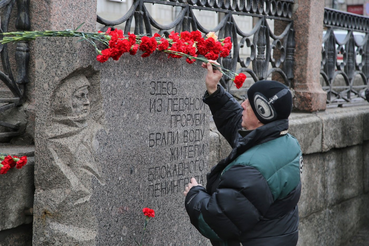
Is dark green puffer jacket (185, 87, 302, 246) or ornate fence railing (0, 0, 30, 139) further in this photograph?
ornate fence railing (0, 0, 30, 139)

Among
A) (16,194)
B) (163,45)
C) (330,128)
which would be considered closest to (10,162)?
(16,194)

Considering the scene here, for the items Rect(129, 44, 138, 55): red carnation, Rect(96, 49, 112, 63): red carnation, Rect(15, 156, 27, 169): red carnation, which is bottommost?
Rect(15, 156, 27, 169): red carnation

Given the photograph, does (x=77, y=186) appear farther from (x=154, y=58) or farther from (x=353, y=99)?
(x=353, y=99)

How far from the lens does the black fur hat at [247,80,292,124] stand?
110 inches

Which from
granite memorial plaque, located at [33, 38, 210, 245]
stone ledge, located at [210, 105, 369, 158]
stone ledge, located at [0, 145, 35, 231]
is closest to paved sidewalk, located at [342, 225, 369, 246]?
stone ledge, located at [210, 105, 369, 158]

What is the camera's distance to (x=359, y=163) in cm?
741

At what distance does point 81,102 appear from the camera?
3.14 metres

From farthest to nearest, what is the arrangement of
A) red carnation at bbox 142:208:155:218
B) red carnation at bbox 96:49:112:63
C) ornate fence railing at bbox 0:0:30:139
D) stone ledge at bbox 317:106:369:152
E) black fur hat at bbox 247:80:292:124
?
stone ledge at bbox 317:106:369:152 < ornate fence railing at bbox 0:0:30:139 < red carnation at bbox 142:208:155:218 < red carnation at bbox 96:49:112:63 < black fur hat at bbox 247:80:292:124

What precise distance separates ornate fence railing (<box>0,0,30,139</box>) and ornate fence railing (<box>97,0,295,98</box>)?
2.37 feet

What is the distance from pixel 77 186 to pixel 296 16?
414 cm

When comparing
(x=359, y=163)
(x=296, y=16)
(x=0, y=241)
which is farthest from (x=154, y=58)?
(x=359, y=163)

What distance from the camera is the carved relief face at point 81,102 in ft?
10.2

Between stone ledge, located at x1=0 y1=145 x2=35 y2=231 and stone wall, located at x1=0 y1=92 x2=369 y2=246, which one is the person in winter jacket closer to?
stone ledge, located at x1=0 y1=145 x2=35 y2=231

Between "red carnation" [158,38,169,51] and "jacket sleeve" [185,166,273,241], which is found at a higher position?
"red carnation" [158,38,169,51]
